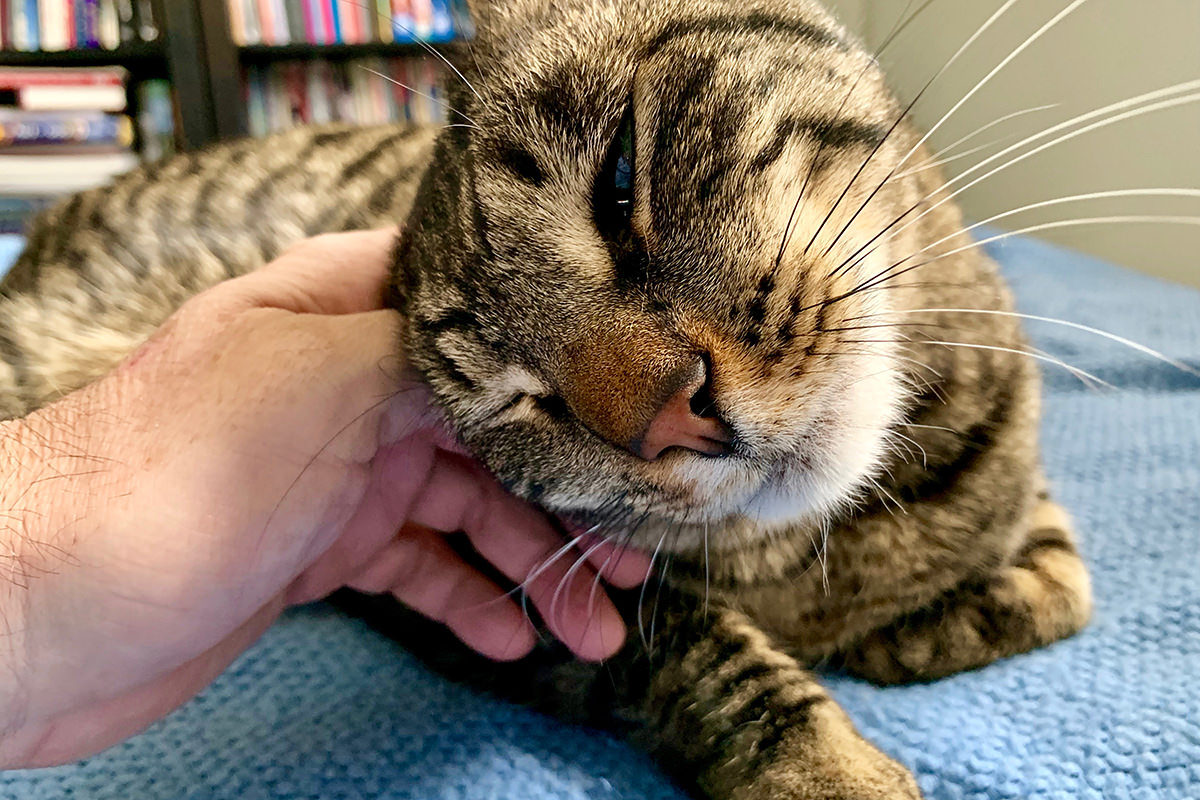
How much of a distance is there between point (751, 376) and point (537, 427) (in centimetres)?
20

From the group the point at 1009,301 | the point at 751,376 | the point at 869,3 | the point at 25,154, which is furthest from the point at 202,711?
the point at 25,154

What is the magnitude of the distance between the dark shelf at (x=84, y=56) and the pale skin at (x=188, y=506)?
8.11ft

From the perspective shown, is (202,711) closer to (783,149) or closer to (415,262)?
(415,262)

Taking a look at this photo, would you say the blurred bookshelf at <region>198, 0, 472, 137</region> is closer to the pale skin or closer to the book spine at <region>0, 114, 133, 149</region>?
the book spine at <region>0, 114, 133, 149</region>

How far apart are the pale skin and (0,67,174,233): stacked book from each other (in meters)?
2.41

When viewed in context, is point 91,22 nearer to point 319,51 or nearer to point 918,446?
point 319,51

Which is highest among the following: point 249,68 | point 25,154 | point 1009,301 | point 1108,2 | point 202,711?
point 249,68

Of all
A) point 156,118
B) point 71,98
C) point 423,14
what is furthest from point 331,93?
point 71,98

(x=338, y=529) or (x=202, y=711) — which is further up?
(x=338, y=529)

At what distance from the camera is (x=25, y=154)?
9.09 feet

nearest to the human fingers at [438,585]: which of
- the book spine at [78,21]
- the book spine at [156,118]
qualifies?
the book spine at [156,118]

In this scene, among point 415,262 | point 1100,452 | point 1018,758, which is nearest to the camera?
point 1018,758

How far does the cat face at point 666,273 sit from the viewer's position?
631mm

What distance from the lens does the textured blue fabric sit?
0.71 meters
